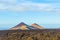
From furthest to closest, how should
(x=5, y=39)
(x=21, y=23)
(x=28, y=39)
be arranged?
1. (x=21, y=23)
2. (x=5, y=39)
3. (x=28, y=39)

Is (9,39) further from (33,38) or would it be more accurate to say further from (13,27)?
(13,27)

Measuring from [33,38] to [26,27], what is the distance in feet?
41.6

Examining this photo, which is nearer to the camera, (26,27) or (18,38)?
(18,38)

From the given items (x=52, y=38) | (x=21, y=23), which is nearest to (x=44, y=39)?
(x=52, y=38)

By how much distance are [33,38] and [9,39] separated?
2.86m

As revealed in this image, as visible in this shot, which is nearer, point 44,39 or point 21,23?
point 44,39

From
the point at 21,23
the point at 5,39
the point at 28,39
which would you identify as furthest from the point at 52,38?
the point at 21,23

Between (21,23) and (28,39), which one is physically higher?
(21,23)

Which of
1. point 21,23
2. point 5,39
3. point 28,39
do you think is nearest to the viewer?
point 28,39

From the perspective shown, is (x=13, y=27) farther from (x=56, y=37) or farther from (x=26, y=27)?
(x=56, y=37)

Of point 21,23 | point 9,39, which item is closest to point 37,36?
point 9,39

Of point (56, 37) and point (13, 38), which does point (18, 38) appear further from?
point (56, 37)

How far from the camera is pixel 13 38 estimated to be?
1473 inches

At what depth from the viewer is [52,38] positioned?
119 ft
